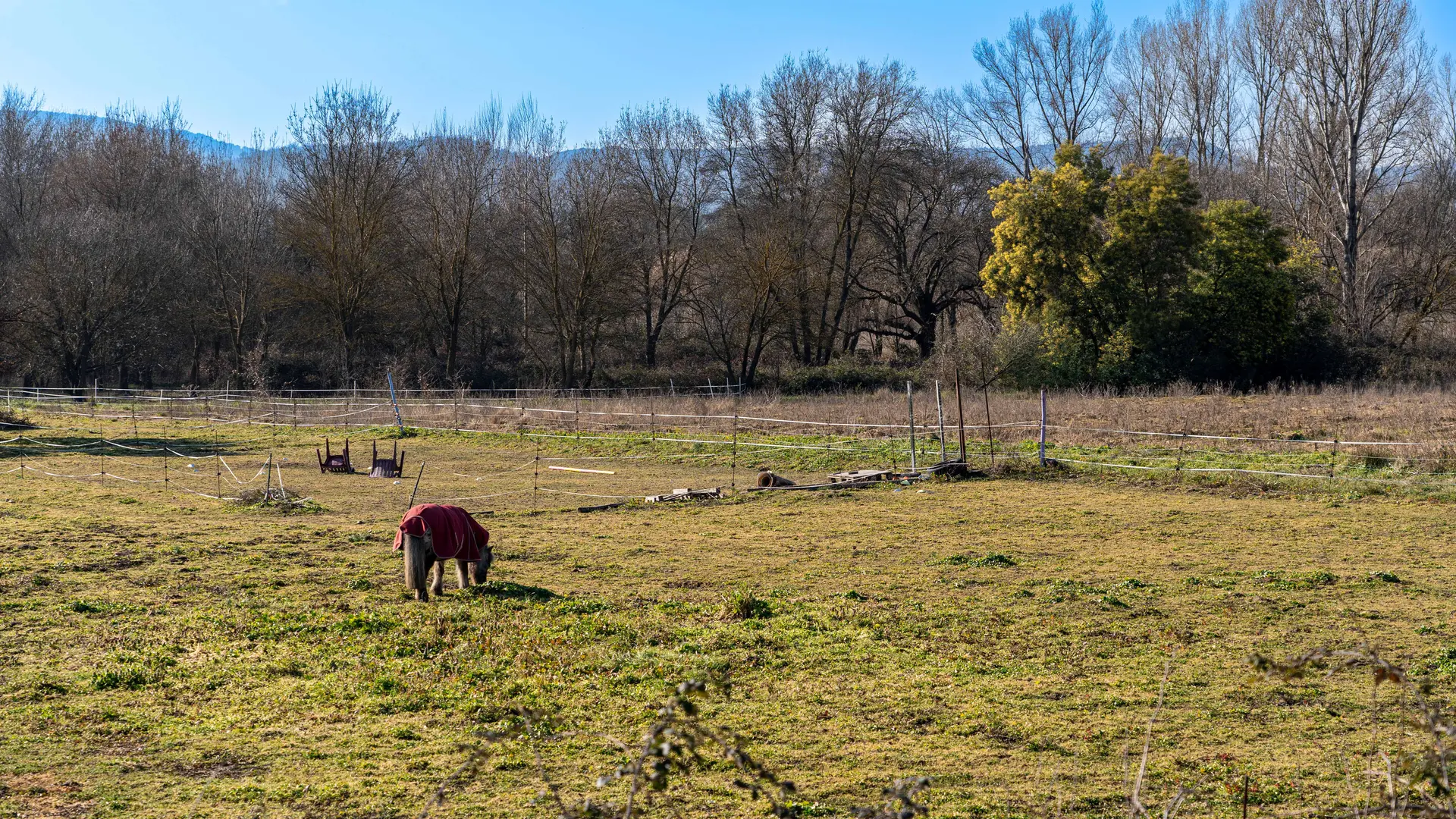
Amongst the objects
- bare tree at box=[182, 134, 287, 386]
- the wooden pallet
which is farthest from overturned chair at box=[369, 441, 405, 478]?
bare tree at box=[182, 134, 287, 386]

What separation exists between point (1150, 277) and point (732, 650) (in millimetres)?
30882

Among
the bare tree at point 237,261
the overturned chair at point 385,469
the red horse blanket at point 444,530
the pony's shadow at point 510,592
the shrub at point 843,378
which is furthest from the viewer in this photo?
the bare tree at point 237,261

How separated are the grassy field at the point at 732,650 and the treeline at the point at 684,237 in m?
24.7

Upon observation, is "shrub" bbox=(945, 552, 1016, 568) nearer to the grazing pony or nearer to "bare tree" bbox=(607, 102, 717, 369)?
the grazing pony

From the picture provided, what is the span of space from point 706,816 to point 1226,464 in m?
16.8

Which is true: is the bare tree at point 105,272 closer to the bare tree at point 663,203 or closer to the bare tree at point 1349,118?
the bare tree at point 663,203

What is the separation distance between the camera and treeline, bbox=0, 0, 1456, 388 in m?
42.6

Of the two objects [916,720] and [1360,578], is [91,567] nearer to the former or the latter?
[916,720]

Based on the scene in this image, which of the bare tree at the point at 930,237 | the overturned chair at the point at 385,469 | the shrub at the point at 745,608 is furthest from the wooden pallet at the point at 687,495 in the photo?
the bare tree at the point at 930,237

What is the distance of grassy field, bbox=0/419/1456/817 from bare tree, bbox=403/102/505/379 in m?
33.8

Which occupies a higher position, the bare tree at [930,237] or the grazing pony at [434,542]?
the bare tree at [930,237]

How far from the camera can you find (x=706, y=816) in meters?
5.32

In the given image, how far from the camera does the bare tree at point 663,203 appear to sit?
1976 inches

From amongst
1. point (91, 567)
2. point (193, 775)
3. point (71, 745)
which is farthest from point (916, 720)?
point (91, 567)
